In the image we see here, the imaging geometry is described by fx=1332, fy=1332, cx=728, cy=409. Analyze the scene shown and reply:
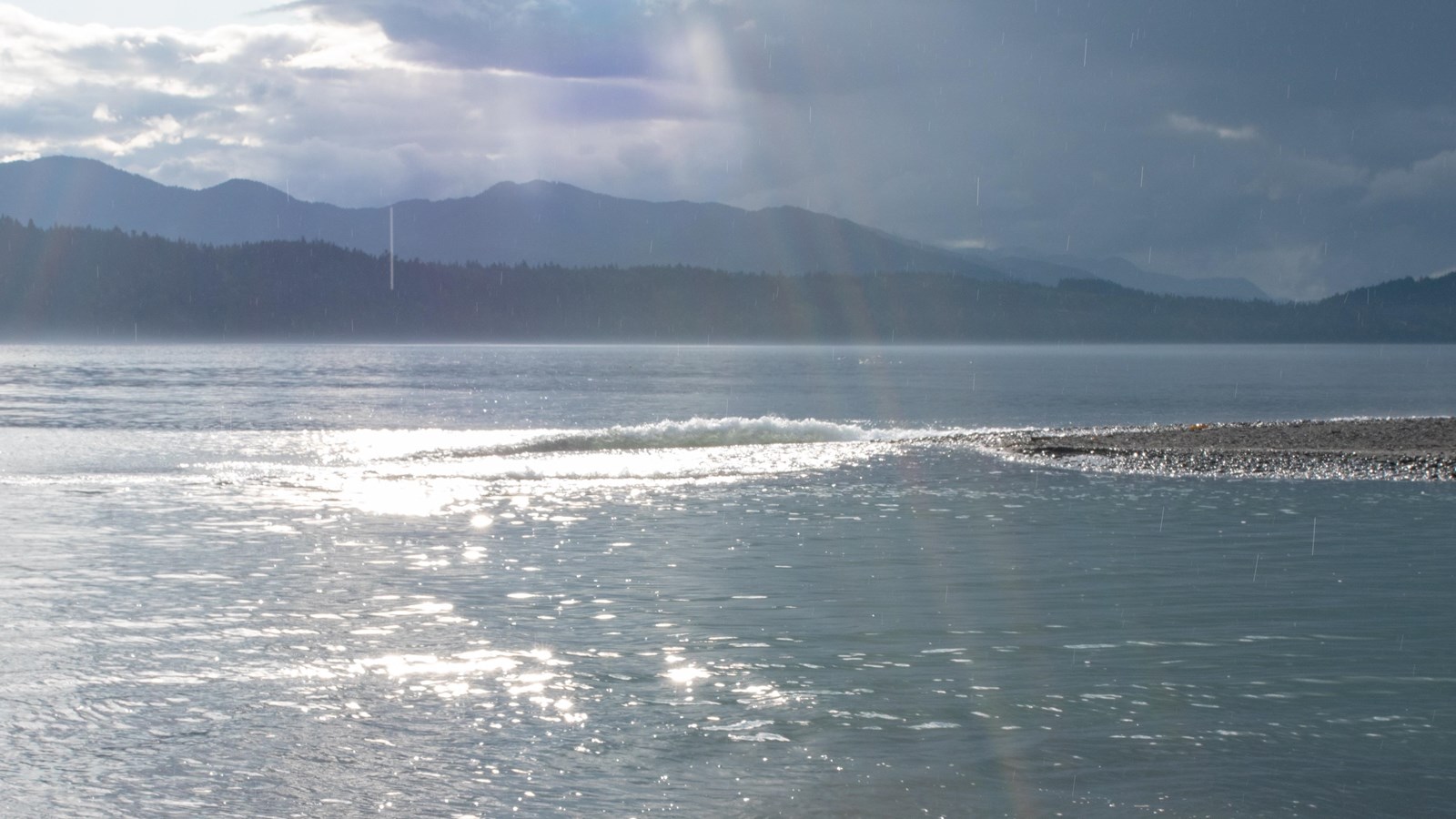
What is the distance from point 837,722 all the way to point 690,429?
40917 millimetres

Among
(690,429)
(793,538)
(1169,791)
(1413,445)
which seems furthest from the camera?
(690,429)

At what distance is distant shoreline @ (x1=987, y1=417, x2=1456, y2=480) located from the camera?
120ft

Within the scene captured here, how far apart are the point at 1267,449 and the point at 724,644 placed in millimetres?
30392

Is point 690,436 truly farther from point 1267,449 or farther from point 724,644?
point 724,644

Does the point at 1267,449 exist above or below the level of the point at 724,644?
above

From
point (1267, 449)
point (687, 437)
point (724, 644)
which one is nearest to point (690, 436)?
point (687, 437)

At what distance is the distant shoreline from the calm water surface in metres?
3.08

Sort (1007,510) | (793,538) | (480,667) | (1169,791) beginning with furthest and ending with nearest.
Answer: (1007,510), (793,538), (480,667), (1169,791)

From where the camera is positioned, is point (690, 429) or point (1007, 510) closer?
point (1007, 510)

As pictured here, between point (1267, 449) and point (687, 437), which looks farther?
point (687, 437)

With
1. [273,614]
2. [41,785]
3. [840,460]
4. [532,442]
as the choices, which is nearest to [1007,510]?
[840,460]

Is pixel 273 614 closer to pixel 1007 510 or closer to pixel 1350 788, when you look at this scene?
pixel 1350 788

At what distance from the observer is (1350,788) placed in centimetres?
1052

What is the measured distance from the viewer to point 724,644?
1553 centimetres
